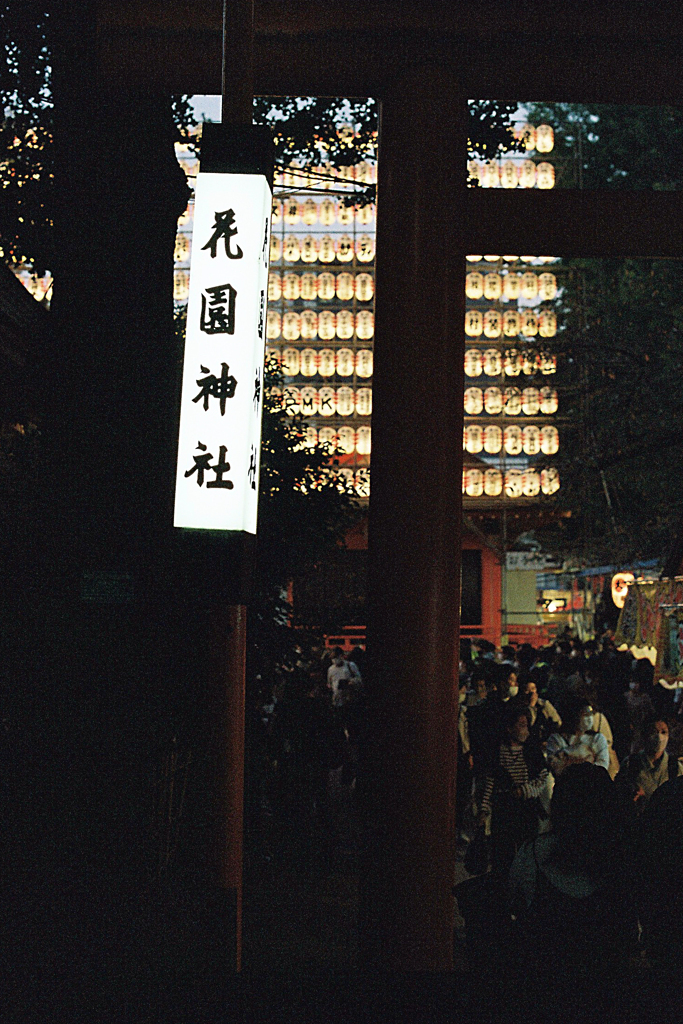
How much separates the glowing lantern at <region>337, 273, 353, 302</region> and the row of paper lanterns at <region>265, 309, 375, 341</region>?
0.43 m

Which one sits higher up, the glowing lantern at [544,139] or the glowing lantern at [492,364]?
the glowing lantern at [544,139]

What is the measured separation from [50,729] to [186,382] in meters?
2.29

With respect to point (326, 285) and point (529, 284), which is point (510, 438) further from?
point (326, 285)

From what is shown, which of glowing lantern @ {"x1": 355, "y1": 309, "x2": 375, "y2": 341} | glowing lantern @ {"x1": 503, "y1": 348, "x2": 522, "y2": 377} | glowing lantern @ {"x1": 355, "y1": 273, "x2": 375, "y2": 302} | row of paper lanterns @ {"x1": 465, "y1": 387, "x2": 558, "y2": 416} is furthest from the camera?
glowing lantern @ {"x1": 355, "y1": 309, "x2": 375, "y2": 341}

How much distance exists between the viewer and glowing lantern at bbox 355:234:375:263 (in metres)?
25.9

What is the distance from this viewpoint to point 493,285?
25.7 m

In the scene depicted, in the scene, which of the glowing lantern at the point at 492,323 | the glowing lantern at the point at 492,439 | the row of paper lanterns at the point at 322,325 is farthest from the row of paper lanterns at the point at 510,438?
the row of paper lanterns at the point at 322,325

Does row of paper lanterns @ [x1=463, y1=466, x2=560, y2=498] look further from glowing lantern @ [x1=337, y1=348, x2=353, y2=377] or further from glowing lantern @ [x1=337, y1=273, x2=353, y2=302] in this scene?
glowing lantern @ [x1=337, y1=273, x2=353, y2=302]

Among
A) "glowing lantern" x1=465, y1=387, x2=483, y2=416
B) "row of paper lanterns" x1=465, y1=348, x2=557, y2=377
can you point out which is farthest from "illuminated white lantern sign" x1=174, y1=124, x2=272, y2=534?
"glowing lantern" x1=465, y1=387, x2=483, y2=416

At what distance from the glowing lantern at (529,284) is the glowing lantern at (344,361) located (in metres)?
4.72

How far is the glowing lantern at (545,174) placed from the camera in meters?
25.9

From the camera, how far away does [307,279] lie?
26000 mm

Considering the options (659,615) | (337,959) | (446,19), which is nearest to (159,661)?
(337,959)

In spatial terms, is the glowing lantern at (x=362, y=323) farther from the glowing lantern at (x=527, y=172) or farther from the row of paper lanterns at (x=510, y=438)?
the glowing lantern at (x=527, y=172)
